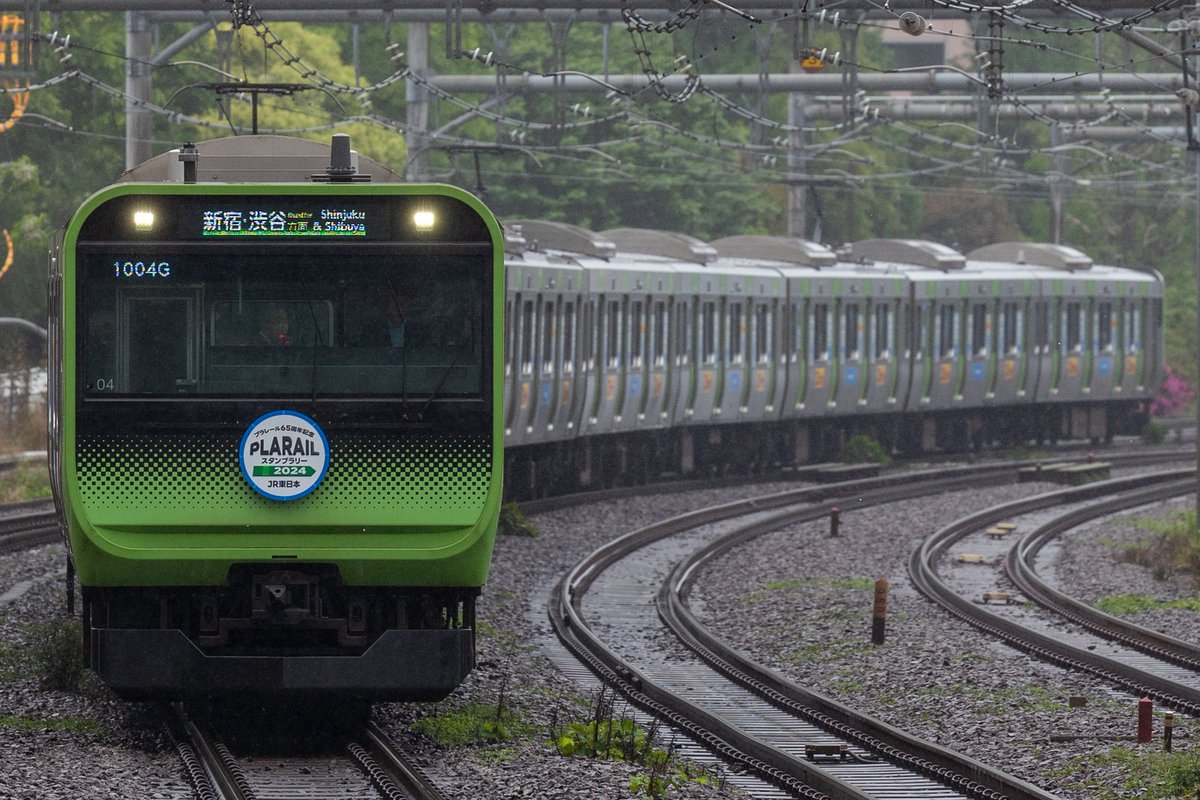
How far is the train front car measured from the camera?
1060 cm

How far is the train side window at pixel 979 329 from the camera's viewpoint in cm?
3631

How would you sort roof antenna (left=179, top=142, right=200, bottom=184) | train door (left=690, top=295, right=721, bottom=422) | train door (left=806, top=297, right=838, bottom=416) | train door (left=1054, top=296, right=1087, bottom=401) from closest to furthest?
roof antenna (left=179, top=142, right=200, bottom=184)
train door (left=690, top=295, right=721, bottom=422)
train door (left=806, top=297, right=838, bottom=416)
train door (left=1054, top=296, right=1087, bottom=401)

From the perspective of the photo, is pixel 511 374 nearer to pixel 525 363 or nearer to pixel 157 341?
pixel 525 363

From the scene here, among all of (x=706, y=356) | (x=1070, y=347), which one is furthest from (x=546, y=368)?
(x=1070, y=347)

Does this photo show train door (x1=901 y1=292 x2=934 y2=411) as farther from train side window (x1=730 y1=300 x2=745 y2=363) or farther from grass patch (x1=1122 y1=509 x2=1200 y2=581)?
grass patch (x1=1122 y1=509 x2=1200 y2=581)

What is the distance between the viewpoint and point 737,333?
31234 millimetres

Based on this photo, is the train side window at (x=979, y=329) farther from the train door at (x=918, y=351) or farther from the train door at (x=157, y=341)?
the train door at (x=157, y=341)

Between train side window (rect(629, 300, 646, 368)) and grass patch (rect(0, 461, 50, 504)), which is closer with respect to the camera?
grass patch (rect(0, 461, 50, 504))

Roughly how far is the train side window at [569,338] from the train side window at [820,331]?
7.56 metres

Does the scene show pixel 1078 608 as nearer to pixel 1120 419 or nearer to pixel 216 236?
pixel 216 236

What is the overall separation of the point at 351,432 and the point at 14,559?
960 cm

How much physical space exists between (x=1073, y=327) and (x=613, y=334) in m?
13.5

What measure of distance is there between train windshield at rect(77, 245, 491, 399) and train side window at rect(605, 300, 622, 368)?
1625 cm

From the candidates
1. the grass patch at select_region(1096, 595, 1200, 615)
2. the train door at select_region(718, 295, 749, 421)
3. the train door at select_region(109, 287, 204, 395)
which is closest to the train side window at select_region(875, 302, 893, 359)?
the train door at select_region(718, 295, 749, 421)
